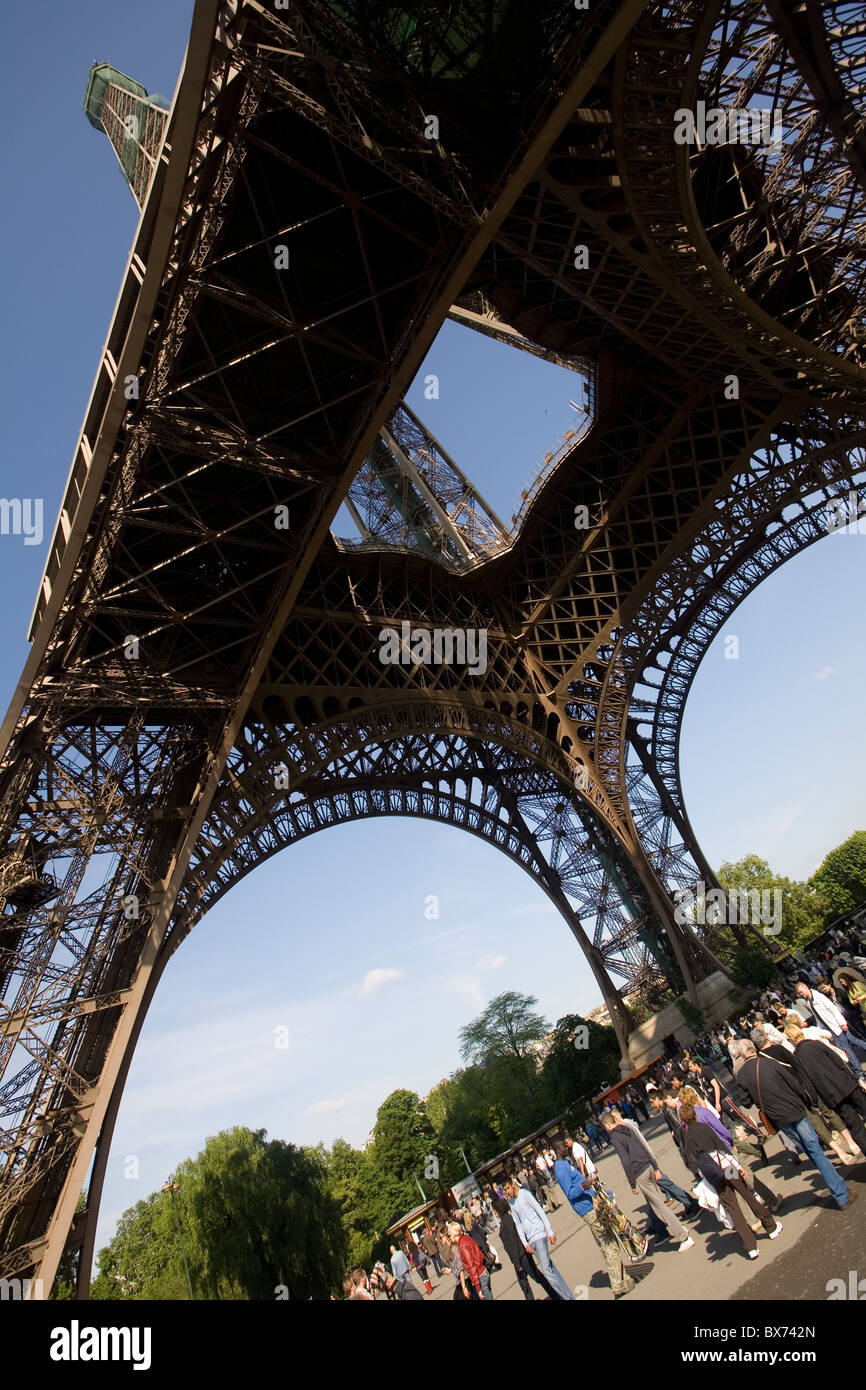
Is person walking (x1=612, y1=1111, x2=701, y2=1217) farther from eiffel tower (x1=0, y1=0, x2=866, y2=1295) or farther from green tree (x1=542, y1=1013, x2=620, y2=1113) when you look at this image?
green tree (x1=542, y1=1013, x2=620, y2=1113)

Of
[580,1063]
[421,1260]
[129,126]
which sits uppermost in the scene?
[129,126]

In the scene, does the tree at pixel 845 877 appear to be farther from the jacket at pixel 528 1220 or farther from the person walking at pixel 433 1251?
the jacket at pixel 528 1220

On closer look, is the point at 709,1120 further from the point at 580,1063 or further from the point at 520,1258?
the point at 580,1063

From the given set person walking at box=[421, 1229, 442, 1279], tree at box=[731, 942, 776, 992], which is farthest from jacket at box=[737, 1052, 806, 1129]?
tree at box=[731, 942, 776, 992]

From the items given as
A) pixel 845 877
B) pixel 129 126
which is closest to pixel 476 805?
pixel 129 126

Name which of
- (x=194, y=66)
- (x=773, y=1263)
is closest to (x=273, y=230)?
(x=194, y=66)
